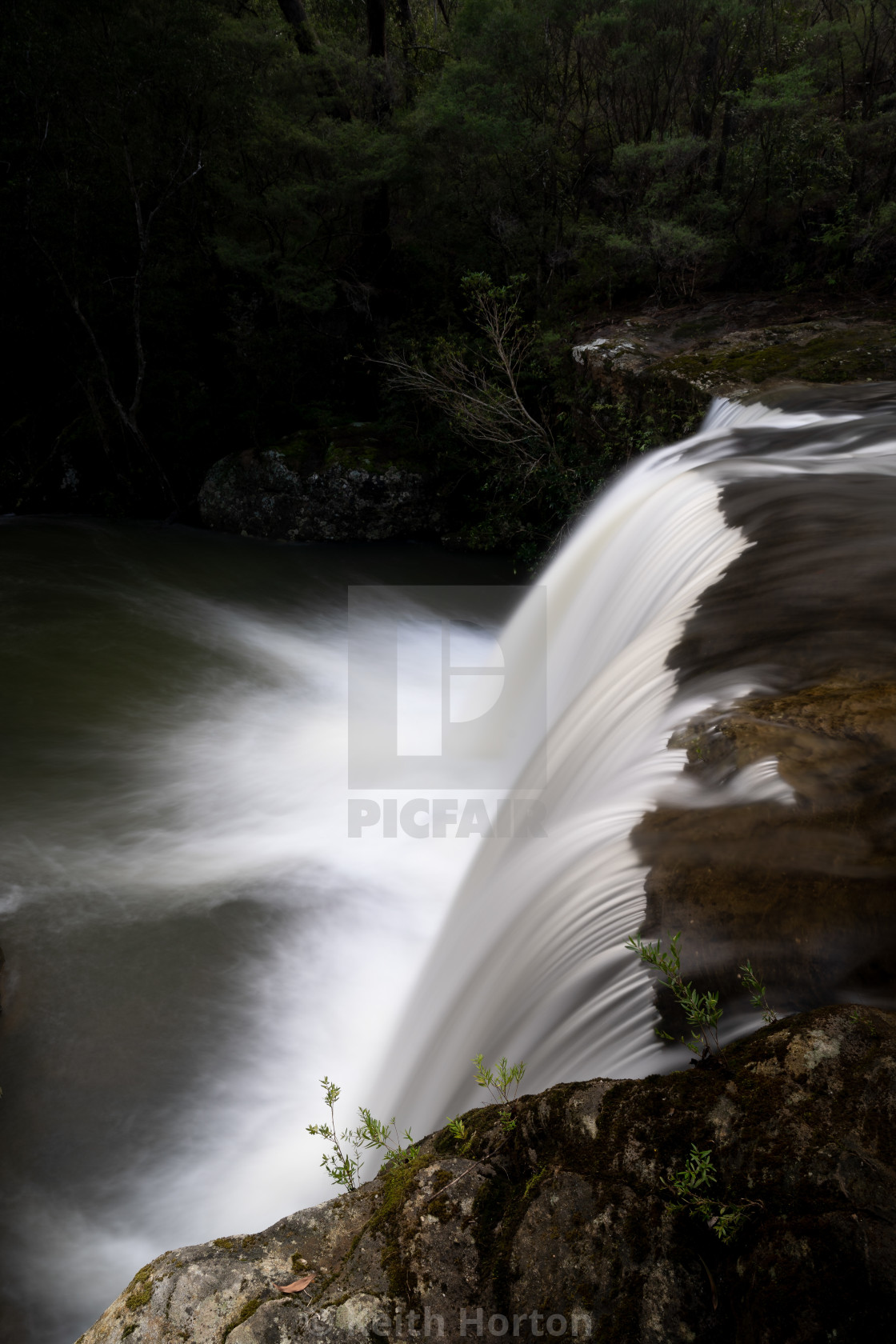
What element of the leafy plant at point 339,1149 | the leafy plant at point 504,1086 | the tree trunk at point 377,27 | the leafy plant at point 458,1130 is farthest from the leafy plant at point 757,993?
the tree trunk at point 377,27

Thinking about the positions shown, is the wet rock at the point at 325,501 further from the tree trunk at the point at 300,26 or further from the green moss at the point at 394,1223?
the green moss at the point at 394,1223

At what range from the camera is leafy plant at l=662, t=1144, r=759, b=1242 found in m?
1.26

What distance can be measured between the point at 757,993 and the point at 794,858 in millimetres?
411

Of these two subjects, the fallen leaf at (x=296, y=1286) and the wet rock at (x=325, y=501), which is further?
the wet rock at (x=325, y=501)

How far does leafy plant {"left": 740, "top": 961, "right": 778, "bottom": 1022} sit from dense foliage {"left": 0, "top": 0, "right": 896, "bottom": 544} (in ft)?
26.9

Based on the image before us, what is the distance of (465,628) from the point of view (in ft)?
30.6

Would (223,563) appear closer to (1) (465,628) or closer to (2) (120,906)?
(1) (465,628)

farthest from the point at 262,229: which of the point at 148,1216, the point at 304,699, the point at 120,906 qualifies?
the point at 148,1216

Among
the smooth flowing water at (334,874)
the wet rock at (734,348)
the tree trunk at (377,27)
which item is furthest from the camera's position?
the tree trunk at (377,27)

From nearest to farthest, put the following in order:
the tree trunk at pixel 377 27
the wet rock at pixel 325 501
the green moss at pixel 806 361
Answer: the green moss at pixel 806 361
the wet rock at pixel 325 501
the tree trunk at pixel 377 27

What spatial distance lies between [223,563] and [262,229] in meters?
6.25

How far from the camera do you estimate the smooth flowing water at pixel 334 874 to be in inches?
102

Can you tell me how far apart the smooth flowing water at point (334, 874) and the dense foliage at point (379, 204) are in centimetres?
439

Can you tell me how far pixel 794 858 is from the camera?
1.95 m
